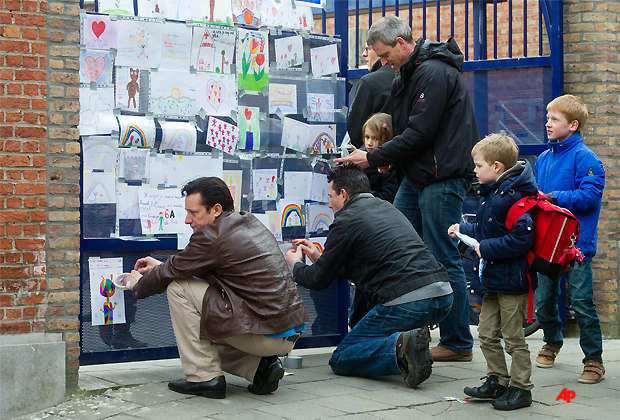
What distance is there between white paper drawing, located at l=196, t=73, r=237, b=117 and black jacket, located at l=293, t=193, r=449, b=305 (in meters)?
1.11

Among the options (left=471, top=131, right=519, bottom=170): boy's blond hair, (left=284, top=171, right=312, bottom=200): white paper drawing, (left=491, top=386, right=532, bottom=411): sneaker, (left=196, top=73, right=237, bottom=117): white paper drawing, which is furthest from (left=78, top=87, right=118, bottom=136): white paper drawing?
(left=491, top=386, right=532, bottom=411): sneaker

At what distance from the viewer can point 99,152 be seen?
15.5 feet

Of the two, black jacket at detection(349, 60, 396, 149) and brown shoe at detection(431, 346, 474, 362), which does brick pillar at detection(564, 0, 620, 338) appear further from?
black jacket at detection(349, 60, 396, 149)

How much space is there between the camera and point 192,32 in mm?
5059

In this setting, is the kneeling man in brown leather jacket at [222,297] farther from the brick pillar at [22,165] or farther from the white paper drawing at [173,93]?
the white paper drawing at [173,93]

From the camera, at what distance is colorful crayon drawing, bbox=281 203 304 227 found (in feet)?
18.1

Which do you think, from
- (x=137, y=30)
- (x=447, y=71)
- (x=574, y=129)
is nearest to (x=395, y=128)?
(x=447, y=71)

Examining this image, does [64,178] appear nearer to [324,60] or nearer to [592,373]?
[324,60]

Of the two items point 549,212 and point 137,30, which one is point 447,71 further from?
point 137,30

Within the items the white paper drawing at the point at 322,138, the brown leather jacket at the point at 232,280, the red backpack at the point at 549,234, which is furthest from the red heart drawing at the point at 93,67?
the red backpack at the point at 549,234

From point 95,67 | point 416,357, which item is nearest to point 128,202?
point 95,67

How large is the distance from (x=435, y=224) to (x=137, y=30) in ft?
7.88

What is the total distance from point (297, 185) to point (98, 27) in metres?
1.80

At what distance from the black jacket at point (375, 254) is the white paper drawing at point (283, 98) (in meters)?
1.01
